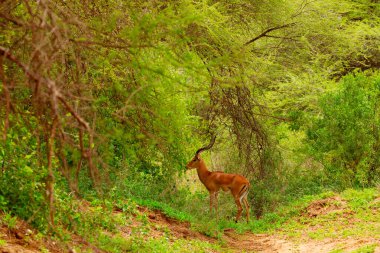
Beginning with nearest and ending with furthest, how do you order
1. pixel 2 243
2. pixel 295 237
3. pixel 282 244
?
pixel 2 243 → pixel 282 244 → pixel 295 237

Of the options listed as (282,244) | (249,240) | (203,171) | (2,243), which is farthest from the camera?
(203,171)

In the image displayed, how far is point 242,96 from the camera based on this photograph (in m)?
12.6

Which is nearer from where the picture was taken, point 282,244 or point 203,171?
point 282,244

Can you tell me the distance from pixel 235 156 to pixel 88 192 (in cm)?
641

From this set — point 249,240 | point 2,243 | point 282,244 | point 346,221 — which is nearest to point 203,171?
point 249,240

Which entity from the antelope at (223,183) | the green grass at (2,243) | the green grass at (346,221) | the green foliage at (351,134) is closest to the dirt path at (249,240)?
the green grass at (346,221)

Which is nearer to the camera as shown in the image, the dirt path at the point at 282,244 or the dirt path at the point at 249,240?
the dirt path at the point at 282,244

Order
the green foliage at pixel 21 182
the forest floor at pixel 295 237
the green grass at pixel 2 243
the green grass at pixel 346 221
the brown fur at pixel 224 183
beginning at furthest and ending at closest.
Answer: the brown fur at pixel 224 183, the green grass at pixel 346 221, the forest floor at pixel 295 237, the green foliage at pixel 21 182, the green grass at pixel 2 243

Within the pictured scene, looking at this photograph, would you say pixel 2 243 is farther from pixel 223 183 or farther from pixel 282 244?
pixel 223 183

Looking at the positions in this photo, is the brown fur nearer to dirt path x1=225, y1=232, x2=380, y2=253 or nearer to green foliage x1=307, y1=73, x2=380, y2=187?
dirt path x1=225, y1=232, x2=380, y2=253

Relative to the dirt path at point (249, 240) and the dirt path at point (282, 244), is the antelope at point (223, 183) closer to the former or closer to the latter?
the dirt path at point (249, 240)

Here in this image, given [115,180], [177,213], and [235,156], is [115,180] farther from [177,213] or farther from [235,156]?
[235,156]

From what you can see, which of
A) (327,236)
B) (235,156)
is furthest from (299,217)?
(235,156)

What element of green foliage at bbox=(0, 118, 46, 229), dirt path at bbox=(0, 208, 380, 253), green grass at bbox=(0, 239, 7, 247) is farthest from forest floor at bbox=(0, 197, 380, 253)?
green grass at bbox=(0, 239, 7, 247)
